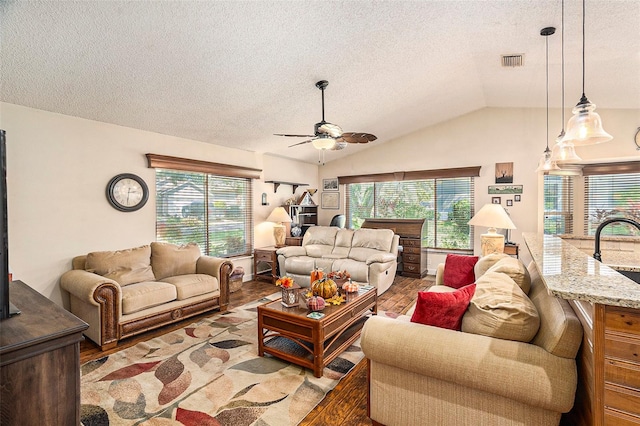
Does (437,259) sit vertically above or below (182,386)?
above

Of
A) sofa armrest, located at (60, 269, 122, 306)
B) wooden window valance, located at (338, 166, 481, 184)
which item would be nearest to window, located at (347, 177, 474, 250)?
wooden window valance, located at (338, 166, 481, 184)

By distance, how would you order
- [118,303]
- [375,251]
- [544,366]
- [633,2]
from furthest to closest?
[375,251] < [118,303] < [633,2] < [544,366]

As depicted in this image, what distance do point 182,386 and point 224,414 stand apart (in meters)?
0.53

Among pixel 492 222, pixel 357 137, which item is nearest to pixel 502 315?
pixel 357 137

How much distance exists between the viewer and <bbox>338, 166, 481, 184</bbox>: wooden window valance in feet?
18.8

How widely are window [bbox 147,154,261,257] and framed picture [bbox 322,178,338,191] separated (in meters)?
2.28

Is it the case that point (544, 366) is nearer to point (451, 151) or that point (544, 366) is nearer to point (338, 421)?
point (338, 421)

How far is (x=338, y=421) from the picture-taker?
6.25 ft

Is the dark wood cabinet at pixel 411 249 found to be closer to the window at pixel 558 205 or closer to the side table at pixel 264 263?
the window at pixel 558 205

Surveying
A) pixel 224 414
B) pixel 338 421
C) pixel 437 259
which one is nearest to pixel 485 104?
pixel 437 259

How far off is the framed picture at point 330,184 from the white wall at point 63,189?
396cm

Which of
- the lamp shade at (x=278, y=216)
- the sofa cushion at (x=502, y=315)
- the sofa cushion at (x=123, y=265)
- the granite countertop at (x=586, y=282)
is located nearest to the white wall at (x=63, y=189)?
the sofa cushion at (x=123, y=265)

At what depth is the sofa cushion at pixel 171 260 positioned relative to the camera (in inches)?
147

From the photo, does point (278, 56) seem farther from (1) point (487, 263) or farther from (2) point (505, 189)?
(2) point (505, 189)
